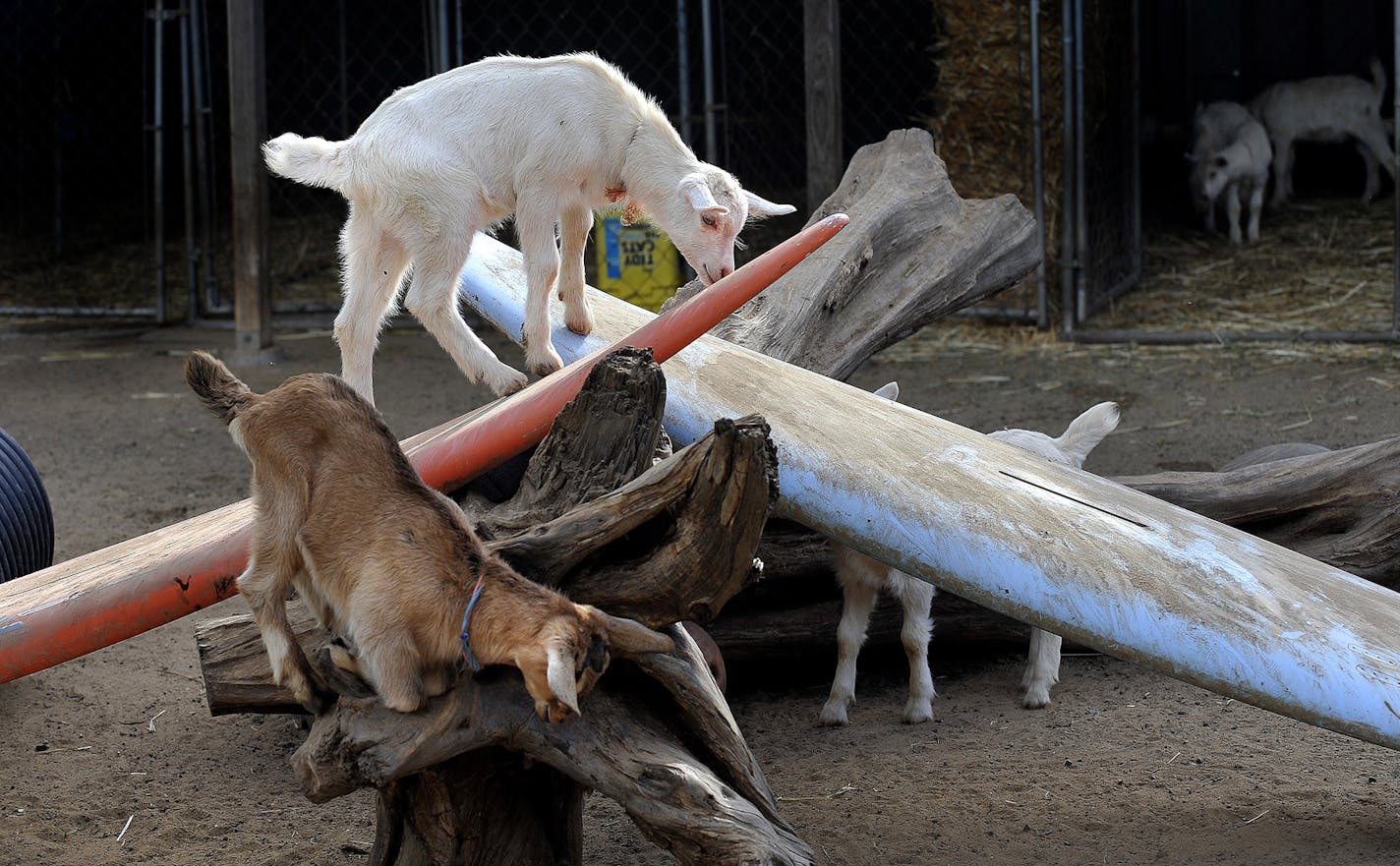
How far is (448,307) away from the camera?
13.4 feet

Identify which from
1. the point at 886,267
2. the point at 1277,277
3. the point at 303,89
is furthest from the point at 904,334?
the point at 303,89

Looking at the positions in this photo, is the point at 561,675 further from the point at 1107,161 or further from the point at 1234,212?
the point at 1234,212

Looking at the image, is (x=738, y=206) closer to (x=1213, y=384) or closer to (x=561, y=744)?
(x=561, y=744)

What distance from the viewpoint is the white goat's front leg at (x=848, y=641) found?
4.53 m

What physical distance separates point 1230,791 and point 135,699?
339 centimetres

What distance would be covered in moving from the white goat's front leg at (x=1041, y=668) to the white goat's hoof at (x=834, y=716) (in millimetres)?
573

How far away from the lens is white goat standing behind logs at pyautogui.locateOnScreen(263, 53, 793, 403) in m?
3.92

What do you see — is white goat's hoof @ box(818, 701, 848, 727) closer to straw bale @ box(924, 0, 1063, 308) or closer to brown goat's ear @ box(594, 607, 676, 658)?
brown goat's ear @ box(594, 607, 676, 658)

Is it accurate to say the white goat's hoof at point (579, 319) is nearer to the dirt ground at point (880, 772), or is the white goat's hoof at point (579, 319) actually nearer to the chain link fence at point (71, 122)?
the dirt ground at point (880, 772)

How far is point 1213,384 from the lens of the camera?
Answer: 8.55m

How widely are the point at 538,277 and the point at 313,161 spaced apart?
0.68 meters

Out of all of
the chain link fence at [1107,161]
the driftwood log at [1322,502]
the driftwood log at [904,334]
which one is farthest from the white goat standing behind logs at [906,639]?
the chain link fence at [1107,161]

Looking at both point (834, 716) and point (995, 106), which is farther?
point (995, 106)

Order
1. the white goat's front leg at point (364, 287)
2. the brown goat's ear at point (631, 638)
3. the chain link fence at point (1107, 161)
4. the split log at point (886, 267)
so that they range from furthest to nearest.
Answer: the chain link fence at point (1107, 161) < the split log at point (886, 267) < the white goat's front leg at point (364, 287) < the brown goat's ear at point (631, 638)
